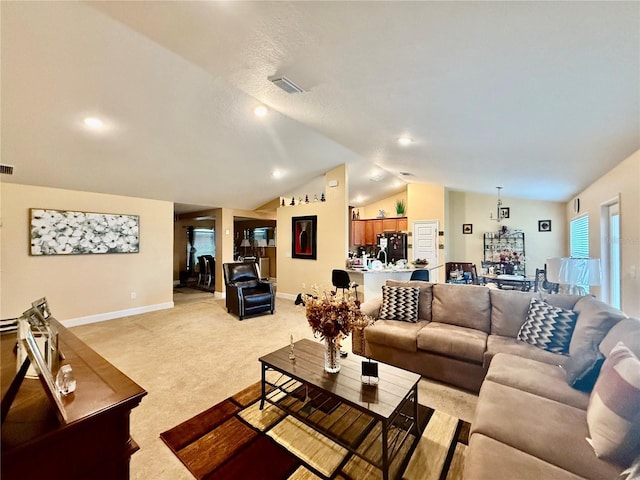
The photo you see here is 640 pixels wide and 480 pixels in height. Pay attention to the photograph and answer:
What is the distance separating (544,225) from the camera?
6.82 metres

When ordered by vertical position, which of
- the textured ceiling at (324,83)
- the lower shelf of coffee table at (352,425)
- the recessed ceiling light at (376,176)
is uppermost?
the recessed ceiling light at (376,176)

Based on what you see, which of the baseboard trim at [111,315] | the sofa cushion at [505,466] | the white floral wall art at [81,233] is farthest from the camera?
the baseboard trim at [111,315]

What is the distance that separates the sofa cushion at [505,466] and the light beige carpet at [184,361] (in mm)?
1036

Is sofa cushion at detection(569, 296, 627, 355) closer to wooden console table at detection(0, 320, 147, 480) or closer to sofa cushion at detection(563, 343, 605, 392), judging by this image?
sofa cushion at detection(563, 343, 605, 392)

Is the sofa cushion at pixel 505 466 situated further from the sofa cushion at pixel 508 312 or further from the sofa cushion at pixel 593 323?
the sofa cushion at pixel 508 312

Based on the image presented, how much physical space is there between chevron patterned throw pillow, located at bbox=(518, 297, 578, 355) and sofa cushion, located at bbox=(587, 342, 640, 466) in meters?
1.02

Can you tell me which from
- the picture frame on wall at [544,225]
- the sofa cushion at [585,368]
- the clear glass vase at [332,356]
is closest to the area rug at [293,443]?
the clear glass vase at [332,356]

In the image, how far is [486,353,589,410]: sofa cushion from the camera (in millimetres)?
1679

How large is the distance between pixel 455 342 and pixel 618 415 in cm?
137

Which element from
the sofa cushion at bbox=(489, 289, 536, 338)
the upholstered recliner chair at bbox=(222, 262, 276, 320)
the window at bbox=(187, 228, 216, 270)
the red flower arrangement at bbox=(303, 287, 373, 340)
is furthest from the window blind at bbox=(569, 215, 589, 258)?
the window at bbox=(187, 228, 216, 270)

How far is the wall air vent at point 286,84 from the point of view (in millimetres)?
2354

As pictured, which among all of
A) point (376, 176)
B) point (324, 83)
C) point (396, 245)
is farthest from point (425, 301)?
point (396, 245)

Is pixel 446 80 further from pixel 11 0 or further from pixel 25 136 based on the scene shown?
pixel 25 136

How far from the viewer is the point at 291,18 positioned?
159 cm
